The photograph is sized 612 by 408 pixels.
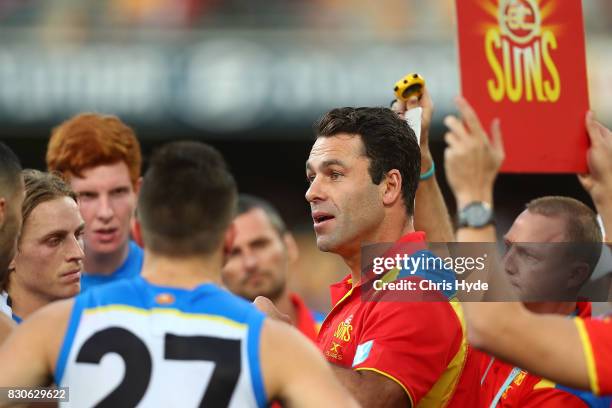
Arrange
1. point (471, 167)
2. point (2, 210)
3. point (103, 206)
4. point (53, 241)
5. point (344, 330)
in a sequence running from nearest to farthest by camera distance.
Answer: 1. point (471, 167)
2. point (2, 210)
3. point (344, 330)
4. point (53, 241)
5. point (103, 206)

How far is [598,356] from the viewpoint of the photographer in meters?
3.02

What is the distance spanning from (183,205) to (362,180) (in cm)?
133

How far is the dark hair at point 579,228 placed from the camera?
14.8 ft

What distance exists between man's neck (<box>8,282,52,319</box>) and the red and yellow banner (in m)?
2.25

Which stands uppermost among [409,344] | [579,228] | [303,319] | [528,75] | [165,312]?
[528,75]

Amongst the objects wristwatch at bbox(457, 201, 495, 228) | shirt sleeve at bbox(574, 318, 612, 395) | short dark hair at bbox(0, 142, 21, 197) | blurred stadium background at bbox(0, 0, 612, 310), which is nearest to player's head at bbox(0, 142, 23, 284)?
short dark hair at bbox(0, 142, 21, 197)

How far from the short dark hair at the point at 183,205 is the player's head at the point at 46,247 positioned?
5.69 ft

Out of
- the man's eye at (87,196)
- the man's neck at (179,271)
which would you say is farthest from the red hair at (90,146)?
the man's neck at (179,271)

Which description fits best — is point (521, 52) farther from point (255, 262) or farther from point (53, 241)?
point (255, 262)

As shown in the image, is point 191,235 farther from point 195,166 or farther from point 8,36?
point 8,36

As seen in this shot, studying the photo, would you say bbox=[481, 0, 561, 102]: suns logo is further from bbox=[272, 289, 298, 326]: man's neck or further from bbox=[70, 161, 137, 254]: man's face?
bbox=[272, 289, 298, 326]: man's neck

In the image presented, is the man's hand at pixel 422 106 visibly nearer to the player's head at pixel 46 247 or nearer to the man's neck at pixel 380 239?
the man's neck at pixel 380 239

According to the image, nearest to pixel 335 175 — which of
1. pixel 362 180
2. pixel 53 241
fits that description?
pixel 362 180

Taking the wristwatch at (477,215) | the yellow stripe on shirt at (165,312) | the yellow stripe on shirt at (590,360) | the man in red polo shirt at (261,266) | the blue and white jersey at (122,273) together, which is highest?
the wristwatch at (477,215)
